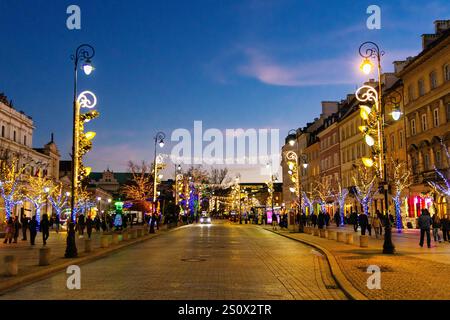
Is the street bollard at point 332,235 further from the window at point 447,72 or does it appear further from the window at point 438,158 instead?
the window at point 447,72

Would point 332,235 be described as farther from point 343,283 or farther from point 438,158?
point 343,283

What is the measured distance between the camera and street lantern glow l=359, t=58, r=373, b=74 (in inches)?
803

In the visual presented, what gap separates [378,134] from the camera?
2222 cm

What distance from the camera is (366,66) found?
66.8ft

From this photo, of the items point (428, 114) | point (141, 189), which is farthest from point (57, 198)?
point (428, 114)

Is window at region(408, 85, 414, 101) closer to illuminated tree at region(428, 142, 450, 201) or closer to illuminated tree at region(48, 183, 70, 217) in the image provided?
illuminated tree at region(428, 142, 450, 201)

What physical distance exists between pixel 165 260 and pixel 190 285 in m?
6.96

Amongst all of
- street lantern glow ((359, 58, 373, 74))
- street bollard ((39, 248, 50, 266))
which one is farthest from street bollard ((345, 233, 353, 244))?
street bollard ((39, 248, 50, 266))

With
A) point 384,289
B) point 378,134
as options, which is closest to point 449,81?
point 378,134

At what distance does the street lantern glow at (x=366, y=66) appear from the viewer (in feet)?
66.9

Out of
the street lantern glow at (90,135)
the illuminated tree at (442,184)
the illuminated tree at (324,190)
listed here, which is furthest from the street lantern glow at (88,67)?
the illuminated tree at (324,190)

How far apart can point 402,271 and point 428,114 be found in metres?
34.4

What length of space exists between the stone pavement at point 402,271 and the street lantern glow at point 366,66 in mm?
7200

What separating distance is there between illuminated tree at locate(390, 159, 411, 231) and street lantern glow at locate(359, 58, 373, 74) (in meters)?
24.6
